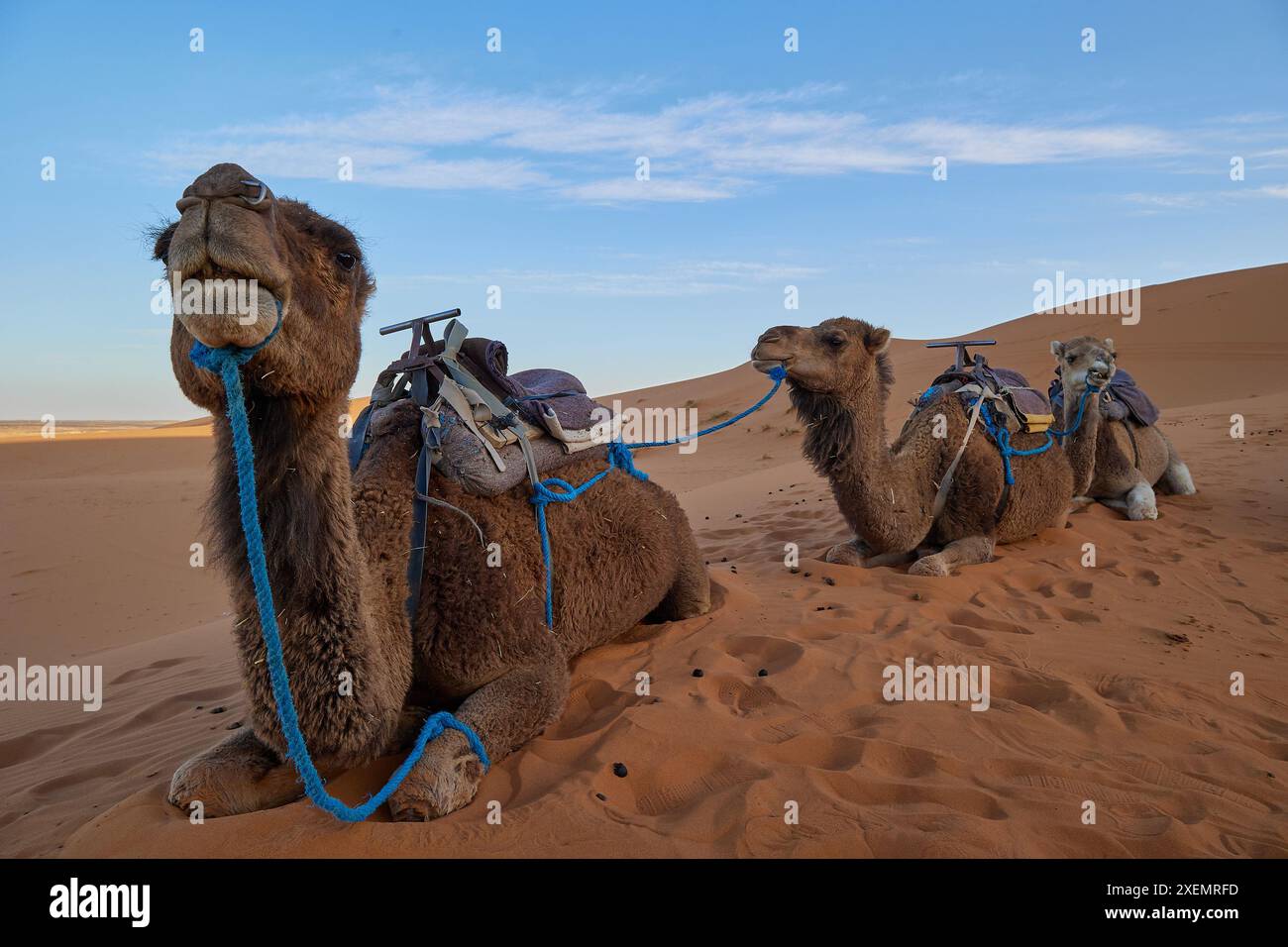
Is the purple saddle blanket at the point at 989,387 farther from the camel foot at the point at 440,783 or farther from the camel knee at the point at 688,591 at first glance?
the camel foot at the point at 440,783

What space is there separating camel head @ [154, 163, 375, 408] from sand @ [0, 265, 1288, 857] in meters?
0.83

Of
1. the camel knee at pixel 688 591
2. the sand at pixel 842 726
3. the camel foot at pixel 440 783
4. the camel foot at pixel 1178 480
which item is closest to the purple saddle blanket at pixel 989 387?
the sand at pixel 842 726

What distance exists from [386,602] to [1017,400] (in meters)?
5.93

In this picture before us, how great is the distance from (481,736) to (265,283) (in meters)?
1.81

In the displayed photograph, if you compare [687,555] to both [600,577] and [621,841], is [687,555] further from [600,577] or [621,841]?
[621,841]

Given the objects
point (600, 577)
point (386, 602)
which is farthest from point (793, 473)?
point (386, 602)

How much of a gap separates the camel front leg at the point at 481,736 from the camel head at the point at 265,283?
1.33m

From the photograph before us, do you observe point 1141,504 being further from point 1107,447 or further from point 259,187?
point 259,187

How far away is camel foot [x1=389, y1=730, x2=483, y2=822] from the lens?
2.81m

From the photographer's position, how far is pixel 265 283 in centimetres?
220

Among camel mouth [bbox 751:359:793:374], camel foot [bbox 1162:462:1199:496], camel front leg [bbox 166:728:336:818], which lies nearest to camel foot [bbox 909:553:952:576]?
camel mouth [bbox 751:359:793:374]

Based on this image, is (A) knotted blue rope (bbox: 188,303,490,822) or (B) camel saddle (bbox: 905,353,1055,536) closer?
(A) knotted blue rope (bbox: 188,303,490,822)

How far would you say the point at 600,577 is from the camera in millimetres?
4062

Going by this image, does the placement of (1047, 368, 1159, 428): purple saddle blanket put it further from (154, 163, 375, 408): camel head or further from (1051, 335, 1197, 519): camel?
(154, 163, 375, 408): camel head
